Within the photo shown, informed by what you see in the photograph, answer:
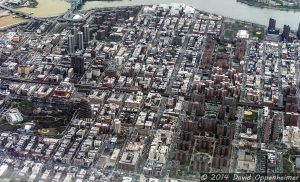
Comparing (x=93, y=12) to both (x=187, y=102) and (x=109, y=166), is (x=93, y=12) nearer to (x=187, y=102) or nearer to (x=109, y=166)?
(x=187, y=102)

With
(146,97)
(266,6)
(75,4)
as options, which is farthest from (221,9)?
(146,97)

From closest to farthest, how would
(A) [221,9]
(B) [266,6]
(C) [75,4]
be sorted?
(C) [75,4] → (A) [221,9] → (B) [266,6]

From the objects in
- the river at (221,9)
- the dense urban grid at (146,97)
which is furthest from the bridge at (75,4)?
the dense urban grid at (146,97)

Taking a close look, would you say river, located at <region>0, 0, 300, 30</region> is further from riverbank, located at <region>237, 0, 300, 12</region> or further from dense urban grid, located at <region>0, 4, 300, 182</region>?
dense urban grid, located at <region>0, 4, 300, 182</region>

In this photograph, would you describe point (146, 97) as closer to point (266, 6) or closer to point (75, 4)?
point (75, 4)

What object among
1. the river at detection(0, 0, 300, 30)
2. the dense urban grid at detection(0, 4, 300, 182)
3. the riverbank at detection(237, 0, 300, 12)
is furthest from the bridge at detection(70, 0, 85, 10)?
the riverbank at detection(237, 0, 300, 12)

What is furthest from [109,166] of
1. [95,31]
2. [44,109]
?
[95,31]
